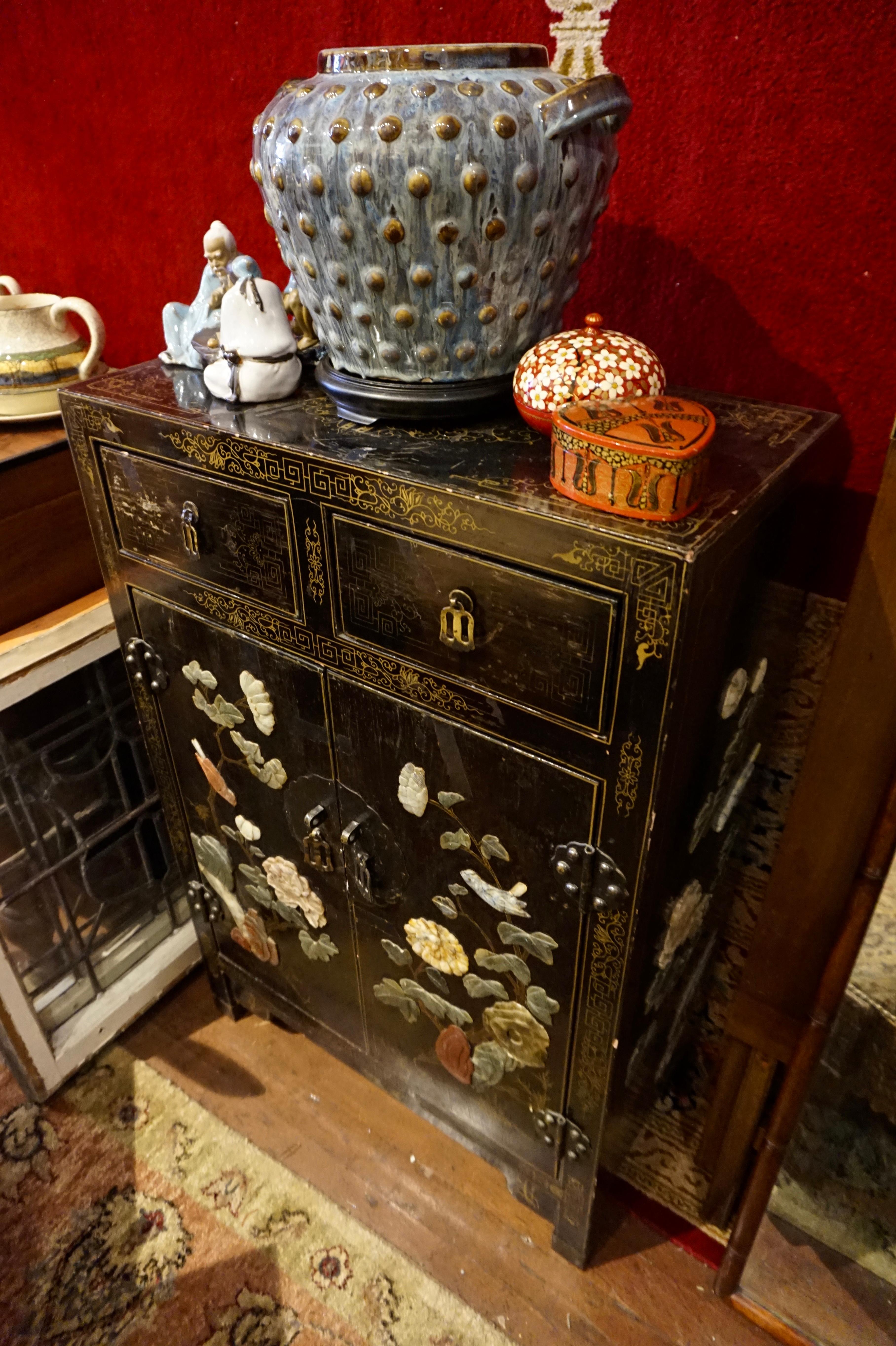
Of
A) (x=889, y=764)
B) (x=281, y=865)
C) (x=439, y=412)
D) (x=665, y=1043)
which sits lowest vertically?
(x=665, y=1043)

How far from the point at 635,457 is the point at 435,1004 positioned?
80 cm

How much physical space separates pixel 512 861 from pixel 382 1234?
0.76 meters

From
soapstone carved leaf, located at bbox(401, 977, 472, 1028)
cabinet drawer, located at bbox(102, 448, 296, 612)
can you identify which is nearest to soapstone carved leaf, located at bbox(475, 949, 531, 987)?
soapstone carved leaf, located at bbox(401, 977, 472, 1028)

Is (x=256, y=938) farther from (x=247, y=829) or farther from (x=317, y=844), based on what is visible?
(x=317, y=844)

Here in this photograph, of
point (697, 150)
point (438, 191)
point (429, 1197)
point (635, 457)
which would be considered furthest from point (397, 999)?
point (697, 150)

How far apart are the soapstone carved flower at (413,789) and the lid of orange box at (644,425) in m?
0.41

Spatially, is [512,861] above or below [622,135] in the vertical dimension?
below

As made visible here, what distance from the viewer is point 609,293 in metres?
1.04

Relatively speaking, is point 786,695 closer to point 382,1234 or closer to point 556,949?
point 556,949

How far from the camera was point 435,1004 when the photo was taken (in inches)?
44.6

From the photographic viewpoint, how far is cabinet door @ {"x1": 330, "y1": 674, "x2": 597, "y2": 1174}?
873 mm

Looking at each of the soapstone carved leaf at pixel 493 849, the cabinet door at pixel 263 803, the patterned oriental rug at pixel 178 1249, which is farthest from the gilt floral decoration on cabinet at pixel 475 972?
the patterned oriental rug at pixel 178 1249

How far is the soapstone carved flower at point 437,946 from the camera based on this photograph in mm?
1042

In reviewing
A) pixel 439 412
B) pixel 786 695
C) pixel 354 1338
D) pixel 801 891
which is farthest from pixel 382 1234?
pixel 439 412
